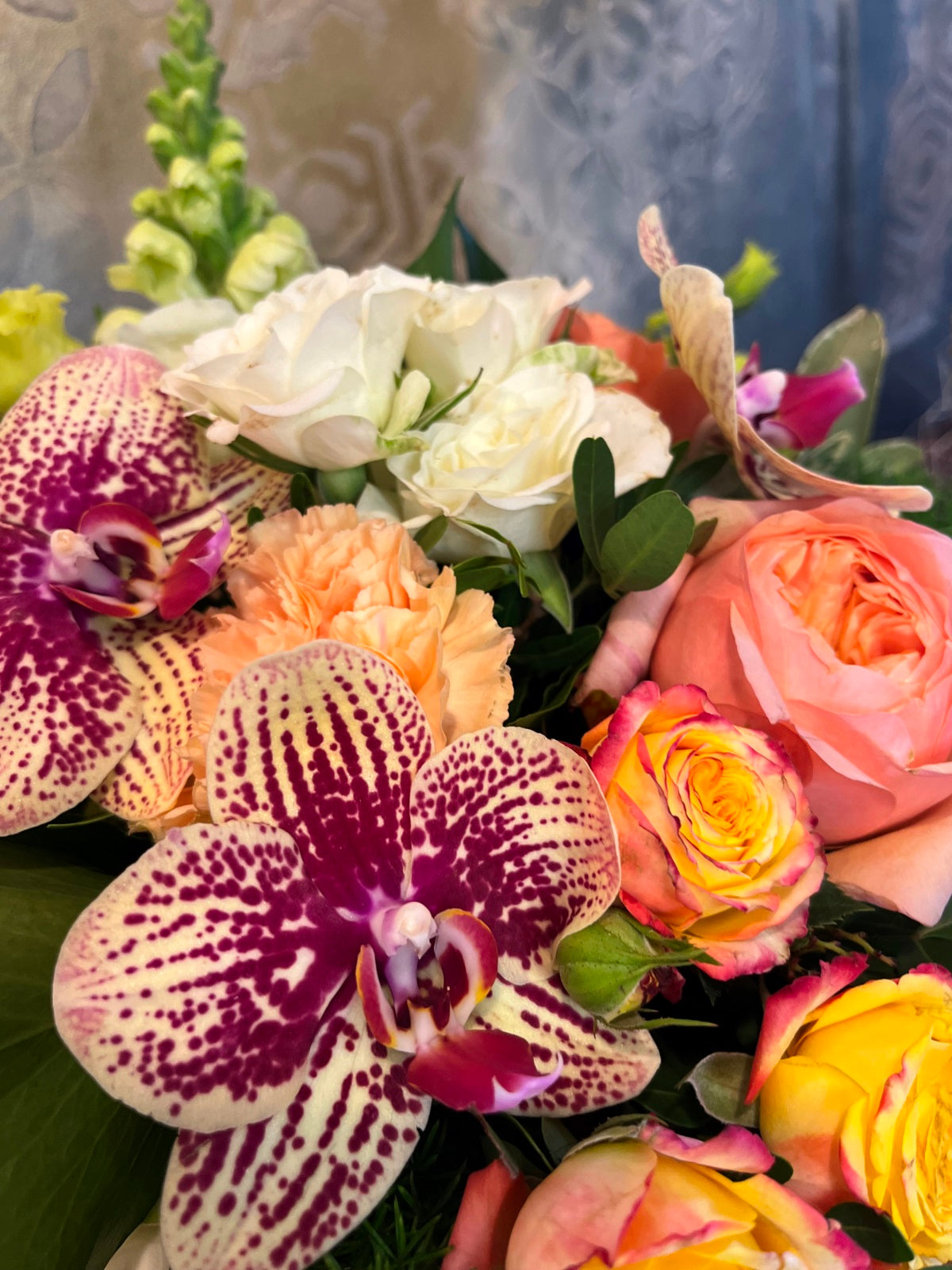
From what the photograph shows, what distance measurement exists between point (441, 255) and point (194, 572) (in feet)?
1.36

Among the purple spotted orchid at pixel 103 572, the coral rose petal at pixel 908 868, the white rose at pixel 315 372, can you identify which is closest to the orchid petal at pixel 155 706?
the purple spotted orchid at pixel 103 572

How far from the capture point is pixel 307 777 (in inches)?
13.4

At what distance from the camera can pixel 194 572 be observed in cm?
43

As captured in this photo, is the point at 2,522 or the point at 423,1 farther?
the point at 423,1

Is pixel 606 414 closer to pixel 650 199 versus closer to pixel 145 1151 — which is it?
pixel 145 1151

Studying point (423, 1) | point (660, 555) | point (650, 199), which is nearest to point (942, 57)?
point (650, 199)


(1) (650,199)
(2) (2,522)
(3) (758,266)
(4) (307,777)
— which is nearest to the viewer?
(4) (307,777)

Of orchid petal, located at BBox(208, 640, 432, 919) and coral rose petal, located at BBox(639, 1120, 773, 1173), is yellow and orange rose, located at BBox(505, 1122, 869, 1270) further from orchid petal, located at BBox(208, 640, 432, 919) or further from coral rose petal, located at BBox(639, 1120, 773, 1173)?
orchid petal, located at BBox(208, 640, 432, 919)

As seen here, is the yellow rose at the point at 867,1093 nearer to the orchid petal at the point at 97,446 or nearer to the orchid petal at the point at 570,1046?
the orchid petal at the point at 570,1046

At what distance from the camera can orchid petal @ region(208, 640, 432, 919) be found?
1.08 feet

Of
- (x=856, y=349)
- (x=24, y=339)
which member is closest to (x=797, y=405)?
(x=856, y=349)

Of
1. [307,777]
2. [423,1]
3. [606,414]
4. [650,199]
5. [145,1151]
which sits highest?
[423,1]

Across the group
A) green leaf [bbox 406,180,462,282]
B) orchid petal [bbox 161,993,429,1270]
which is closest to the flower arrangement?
orchid petal [bbox 161,993,429,1270]

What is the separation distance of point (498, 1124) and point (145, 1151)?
155 millimetres
